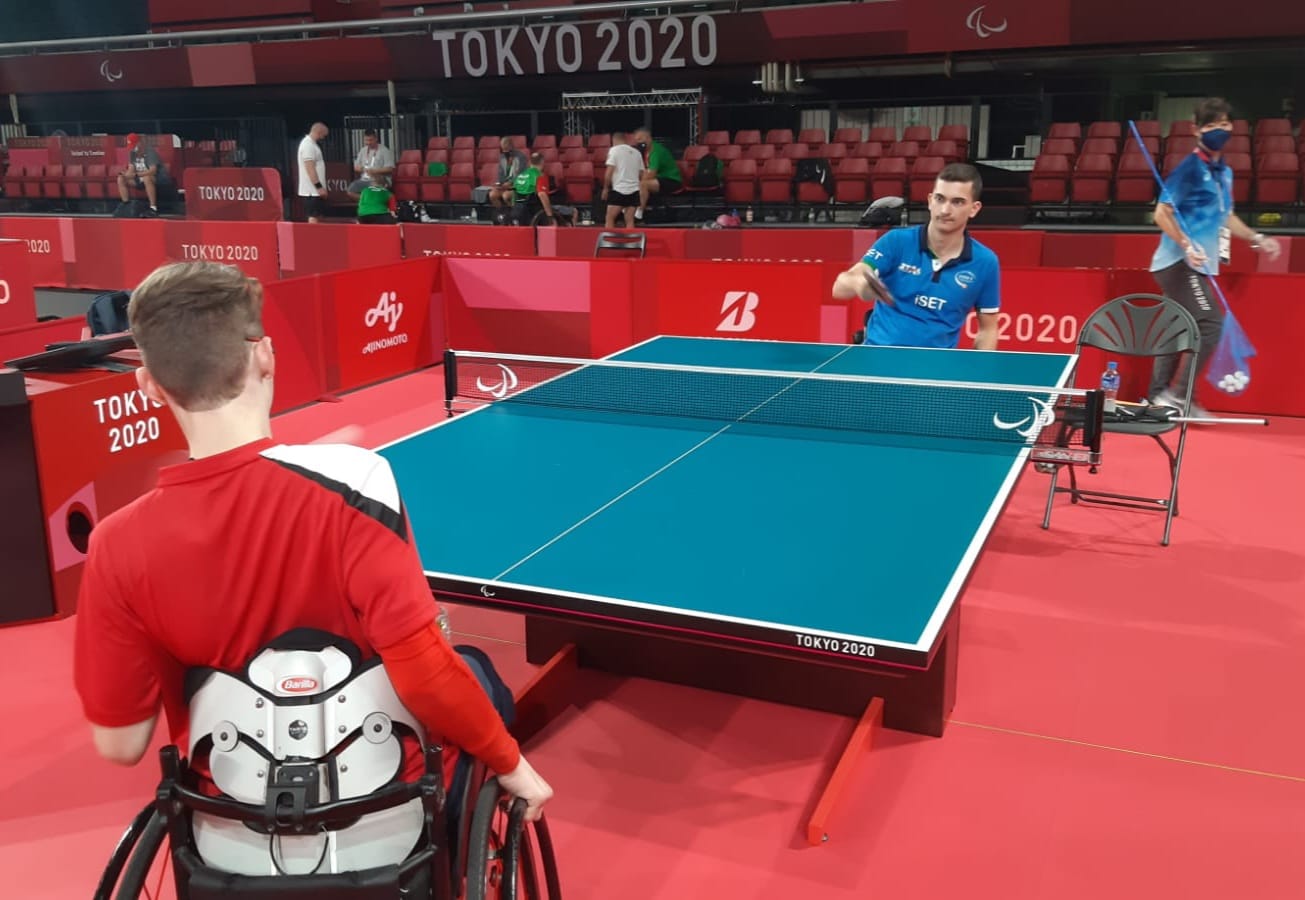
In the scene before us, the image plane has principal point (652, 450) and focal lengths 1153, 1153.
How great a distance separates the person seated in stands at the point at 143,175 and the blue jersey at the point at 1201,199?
15660 mm

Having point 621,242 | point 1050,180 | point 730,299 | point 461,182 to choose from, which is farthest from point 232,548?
point 461,182

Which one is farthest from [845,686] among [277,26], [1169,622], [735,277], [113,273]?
[277,26]

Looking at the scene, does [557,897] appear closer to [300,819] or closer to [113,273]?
[300,819]

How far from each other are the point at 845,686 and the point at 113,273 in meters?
12.5

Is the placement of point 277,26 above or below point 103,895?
above

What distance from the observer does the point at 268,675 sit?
1724 millimetres

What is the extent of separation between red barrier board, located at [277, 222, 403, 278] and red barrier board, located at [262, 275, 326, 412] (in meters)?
3.90

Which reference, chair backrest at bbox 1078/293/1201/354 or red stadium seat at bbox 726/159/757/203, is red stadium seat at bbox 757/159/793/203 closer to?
red stadium seat at bbox 726/159/757/203

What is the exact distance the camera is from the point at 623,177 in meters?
13.4

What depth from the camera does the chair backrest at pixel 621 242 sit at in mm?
11359

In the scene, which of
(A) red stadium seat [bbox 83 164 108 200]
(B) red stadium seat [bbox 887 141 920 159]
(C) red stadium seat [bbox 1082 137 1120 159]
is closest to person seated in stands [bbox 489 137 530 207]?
(B) red stadium seat [bbox 887 141 920 159]

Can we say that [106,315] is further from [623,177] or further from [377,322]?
[623,177]

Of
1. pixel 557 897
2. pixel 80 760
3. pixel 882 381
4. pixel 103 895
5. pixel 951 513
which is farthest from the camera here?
pixel 882 381

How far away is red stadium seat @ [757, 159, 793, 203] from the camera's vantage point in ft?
46.2
